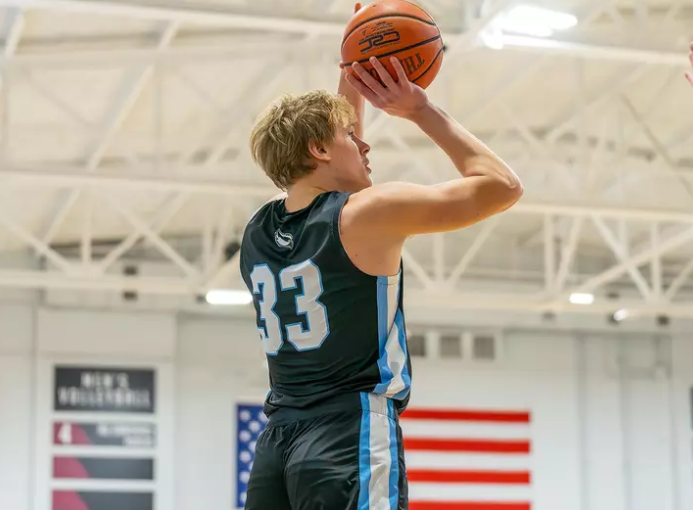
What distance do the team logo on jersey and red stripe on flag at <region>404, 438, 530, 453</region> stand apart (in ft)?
49.4

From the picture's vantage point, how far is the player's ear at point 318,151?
10.5 feet

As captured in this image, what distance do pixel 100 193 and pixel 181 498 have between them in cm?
531

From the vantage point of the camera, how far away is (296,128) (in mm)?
3182

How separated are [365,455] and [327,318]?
0.37m

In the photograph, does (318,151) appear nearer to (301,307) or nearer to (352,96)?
(301,307)

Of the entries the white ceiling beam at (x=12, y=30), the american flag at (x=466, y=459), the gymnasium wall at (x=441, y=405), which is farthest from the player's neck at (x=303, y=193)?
the american flag at (x=466, y=459)

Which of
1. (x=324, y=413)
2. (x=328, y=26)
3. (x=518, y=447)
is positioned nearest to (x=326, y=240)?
(x=324, y=413)

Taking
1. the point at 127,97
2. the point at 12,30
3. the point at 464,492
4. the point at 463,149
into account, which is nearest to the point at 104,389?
the point at 464,492

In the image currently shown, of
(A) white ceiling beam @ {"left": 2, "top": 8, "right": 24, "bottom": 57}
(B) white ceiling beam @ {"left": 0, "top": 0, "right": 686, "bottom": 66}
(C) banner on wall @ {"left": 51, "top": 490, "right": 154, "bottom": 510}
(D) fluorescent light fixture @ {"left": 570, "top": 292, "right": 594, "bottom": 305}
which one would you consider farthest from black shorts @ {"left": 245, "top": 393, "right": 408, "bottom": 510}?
(C) banner on wall @ {"left": 51, "top": 490, "right": 154, "bottom": 510}

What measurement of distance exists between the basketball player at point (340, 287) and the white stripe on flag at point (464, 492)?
15.1 meters

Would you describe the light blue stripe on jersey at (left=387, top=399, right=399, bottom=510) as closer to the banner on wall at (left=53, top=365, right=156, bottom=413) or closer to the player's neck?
the player's neck

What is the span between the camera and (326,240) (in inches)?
124

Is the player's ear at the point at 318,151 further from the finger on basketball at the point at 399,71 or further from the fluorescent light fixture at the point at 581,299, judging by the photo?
the fluorescent light fixture at the point at 581,299

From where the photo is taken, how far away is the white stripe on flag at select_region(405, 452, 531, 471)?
18.2m
